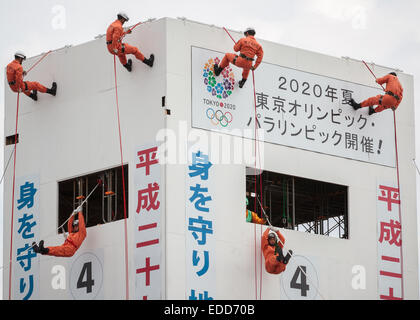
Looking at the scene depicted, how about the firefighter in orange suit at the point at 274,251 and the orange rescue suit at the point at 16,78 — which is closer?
the firefighter in orange suit at the point at 274,251

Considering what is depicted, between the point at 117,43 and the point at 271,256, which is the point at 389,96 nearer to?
the point at 271,256

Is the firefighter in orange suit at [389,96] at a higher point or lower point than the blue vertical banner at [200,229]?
higher

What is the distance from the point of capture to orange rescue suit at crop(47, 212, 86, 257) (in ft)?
150

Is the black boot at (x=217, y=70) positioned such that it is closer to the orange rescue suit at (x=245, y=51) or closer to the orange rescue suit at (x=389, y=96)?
the orange rescue suit at (x=245, y=51)

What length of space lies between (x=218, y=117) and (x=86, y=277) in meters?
5.49

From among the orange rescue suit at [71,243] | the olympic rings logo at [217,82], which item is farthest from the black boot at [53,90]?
the olympic rings logo at [217,82]

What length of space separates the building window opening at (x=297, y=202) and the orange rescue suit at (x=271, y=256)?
32.5 inches

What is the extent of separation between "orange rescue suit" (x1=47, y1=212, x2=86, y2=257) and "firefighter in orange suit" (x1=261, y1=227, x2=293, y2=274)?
4776 mm

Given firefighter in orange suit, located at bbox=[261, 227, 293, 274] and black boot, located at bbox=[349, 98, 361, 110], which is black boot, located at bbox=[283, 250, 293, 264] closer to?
firefighter in orange suit, located at bbox=[261, 227, 293, 274]

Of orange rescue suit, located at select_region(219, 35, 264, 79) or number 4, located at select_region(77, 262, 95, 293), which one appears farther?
number 4, located at select_region(77, 262, 95, 293)

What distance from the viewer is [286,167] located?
155 feet

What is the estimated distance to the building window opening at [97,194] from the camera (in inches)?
1860

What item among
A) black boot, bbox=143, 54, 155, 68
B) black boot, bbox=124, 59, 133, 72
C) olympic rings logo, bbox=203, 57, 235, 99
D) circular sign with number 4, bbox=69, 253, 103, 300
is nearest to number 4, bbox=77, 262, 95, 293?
circular sign with number 4, bbox=69, 253, 103, 300
